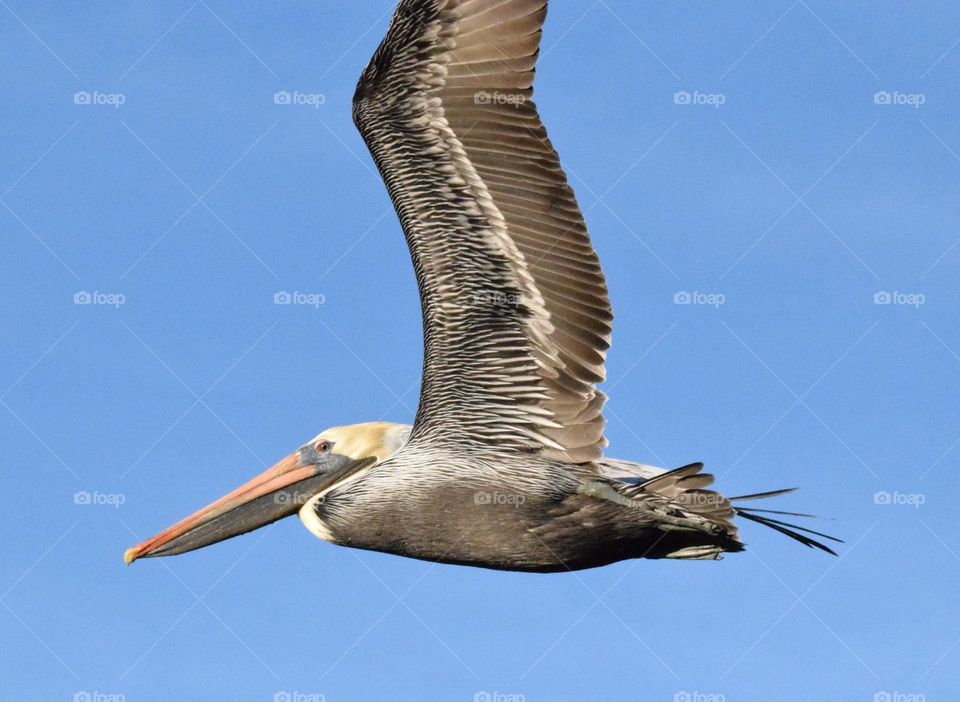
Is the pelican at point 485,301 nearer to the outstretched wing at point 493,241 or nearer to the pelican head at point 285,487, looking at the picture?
the outstretched wing at point 493,241

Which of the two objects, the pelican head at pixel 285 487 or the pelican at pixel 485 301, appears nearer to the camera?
the pelican at pixel 485 301

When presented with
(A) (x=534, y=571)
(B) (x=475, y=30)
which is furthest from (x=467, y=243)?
(A) (x=534, y=571)

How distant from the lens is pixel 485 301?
12891 mm

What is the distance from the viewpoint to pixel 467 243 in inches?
506

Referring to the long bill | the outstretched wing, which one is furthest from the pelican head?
the outstretched wing

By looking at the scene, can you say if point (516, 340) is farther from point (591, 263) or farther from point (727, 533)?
point (727, 533)

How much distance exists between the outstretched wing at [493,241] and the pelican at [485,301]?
1cm

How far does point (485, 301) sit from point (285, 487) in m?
2.49

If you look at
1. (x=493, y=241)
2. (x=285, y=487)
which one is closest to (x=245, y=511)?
(x=285, y=487)

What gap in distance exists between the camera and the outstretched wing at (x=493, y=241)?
501 inches

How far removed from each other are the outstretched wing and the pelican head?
1102 mm

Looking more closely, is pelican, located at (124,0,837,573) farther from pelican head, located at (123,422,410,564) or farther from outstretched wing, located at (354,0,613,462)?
pelican head, located at (123,422,410,564)

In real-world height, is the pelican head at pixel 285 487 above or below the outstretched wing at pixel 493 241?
below

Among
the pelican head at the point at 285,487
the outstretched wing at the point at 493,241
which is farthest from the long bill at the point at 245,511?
the outstretched wing at the point at 493,241
